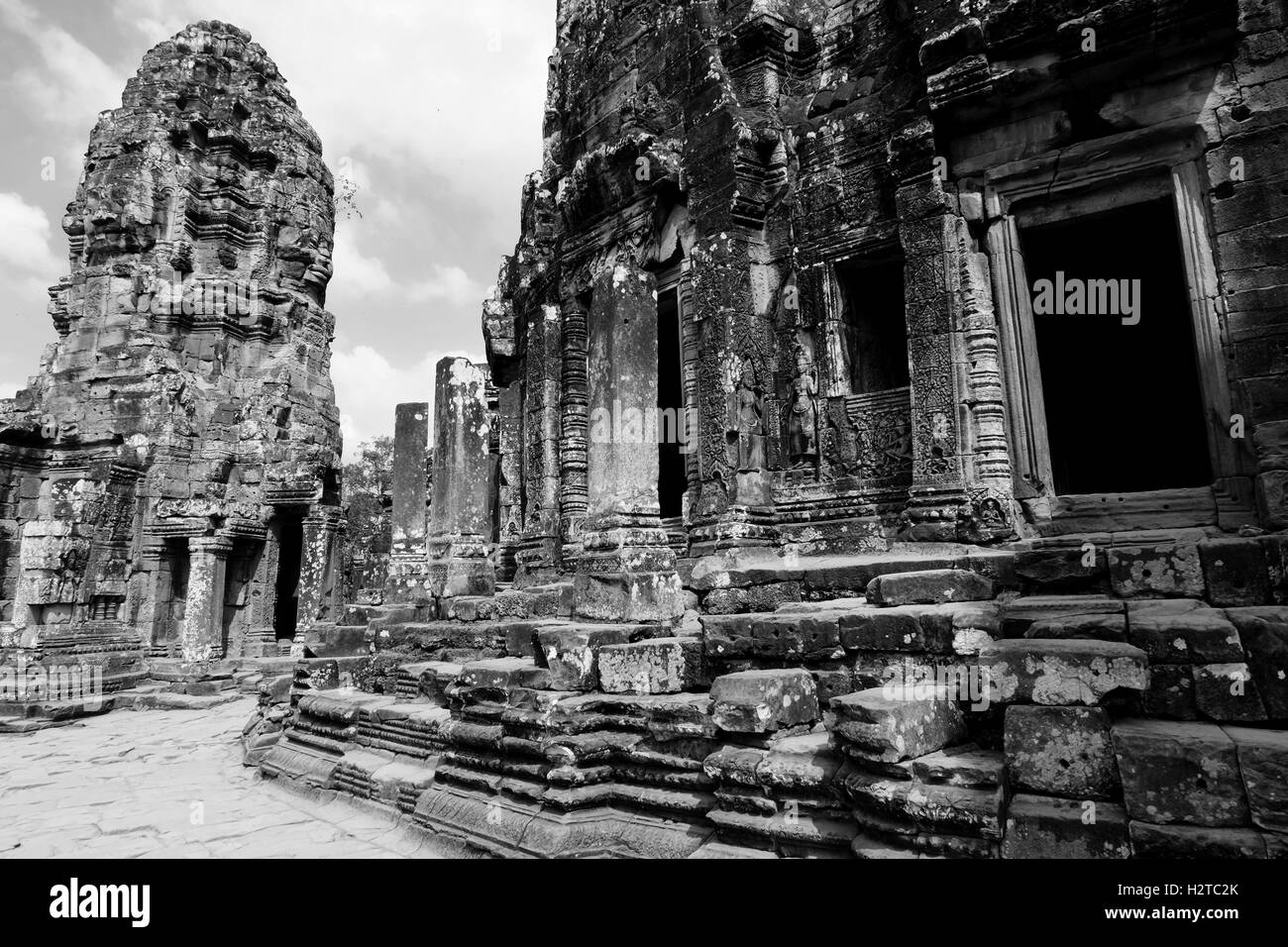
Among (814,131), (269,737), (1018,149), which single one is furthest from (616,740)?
(814,131)

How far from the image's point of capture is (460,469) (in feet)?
35.3

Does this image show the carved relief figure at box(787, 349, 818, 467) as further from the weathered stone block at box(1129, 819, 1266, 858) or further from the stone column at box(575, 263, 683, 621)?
the weathered stone block at box(1129, 819, 1266, 858)

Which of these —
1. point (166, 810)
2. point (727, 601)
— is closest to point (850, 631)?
point (727, 601)

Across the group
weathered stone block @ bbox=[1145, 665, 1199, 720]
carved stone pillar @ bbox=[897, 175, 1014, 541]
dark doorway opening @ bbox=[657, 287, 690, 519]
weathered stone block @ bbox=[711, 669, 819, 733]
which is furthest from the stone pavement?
dark doorway opening @ bbox=[657, 287, 690, 519]

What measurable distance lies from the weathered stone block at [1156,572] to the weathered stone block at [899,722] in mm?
1749

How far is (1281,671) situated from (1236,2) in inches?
215

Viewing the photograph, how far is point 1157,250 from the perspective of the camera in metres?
8.12

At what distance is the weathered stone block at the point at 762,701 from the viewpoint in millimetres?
3961

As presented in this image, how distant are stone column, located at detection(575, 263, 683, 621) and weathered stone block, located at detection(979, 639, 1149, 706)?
2632 millimetres

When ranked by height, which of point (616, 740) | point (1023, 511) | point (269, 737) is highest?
point (1023, 511)

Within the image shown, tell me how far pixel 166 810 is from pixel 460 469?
5701 millimetres

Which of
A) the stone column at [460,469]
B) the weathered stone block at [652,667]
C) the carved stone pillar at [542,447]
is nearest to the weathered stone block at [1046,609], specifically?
the weathered stone block at [652,667]

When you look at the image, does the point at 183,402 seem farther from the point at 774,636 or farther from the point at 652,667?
the point at 774,636
